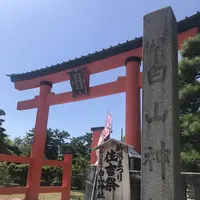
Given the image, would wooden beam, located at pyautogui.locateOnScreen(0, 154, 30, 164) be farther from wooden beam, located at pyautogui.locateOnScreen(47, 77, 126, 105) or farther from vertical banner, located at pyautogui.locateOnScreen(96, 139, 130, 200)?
vertical banner, located at pyautogui.locateOnScreen(96, 139, 130, 200)

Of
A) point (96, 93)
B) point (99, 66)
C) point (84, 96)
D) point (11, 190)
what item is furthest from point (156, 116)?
point (11, 190)

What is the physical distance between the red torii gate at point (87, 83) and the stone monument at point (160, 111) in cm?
371

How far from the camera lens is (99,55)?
858 cm

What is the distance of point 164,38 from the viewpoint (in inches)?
137

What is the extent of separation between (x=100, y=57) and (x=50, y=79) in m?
2.64

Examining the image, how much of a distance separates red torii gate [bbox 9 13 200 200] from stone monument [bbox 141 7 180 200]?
3.71 meters

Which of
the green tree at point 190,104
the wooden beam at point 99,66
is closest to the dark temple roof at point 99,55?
the wooden beam at point 99,66

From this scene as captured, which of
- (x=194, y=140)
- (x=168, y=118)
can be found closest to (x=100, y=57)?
(x=194, y=140)

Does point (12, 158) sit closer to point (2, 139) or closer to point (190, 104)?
point (190, 104)

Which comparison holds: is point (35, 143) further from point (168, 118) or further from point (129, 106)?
point (168, 118)

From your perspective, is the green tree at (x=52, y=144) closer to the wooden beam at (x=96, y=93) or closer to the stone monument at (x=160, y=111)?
the wooden beam at (x=96, y=93)

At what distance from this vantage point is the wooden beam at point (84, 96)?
8203mm

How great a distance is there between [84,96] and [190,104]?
4.73m

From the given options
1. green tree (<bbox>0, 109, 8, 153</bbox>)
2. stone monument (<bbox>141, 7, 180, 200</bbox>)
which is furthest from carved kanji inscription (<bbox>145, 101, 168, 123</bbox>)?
green tree (<bbox>0, 109, 8, 153</bbox>)
